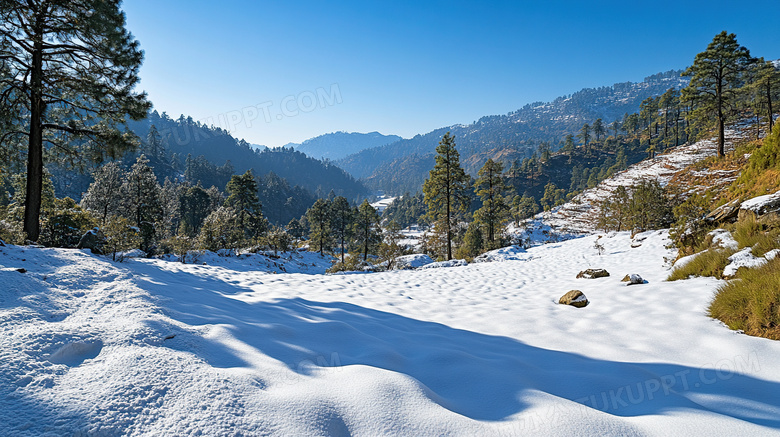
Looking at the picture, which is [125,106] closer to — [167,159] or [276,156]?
[167,159]

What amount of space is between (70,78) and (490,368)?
429 inches

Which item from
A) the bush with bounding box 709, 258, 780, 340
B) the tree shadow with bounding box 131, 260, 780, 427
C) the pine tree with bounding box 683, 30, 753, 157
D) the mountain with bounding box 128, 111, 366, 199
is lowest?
the tree shadow with bounding box 131, 260, 780, 427

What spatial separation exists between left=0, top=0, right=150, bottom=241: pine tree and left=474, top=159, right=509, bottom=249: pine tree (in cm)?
1905

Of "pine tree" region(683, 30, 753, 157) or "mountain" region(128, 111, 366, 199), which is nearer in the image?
"pine tree" region(683, 30, 753, 157)

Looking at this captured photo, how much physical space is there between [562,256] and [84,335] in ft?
49.5

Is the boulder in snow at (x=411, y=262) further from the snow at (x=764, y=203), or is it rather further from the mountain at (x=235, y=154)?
the mountain at (x=235, y=154)

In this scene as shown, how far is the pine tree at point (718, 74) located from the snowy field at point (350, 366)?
2476 cm

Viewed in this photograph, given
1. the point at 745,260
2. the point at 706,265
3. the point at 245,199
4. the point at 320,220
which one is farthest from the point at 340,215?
the point at 745,260

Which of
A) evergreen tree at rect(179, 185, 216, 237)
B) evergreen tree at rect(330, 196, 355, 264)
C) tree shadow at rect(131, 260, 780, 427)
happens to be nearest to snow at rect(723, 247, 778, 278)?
tree shadow at rect(131, 260, 780, 427)

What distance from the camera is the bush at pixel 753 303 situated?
2.90 metres

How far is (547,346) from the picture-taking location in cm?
331

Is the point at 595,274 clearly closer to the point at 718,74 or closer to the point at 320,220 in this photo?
the point at 718,74

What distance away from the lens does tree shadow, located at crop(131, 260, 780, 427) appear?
6.42ft

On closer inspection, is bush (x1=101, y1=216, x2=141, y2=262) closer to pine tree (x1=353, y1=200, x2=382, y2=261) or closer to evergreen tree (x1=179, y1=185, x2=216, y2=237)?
pine tree (x1=353, y1=200, x2=382, y2=261)
